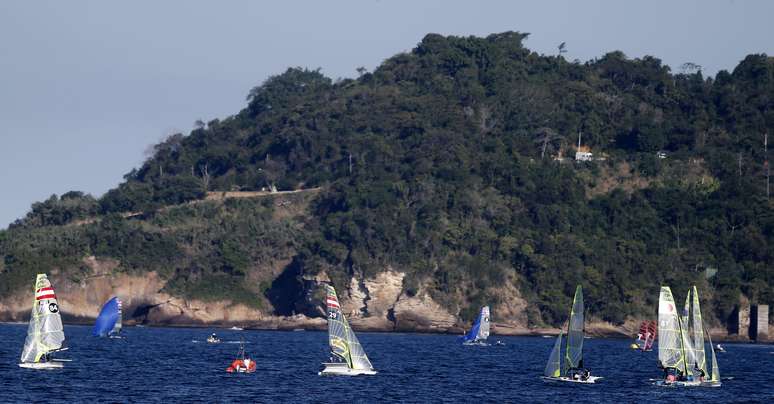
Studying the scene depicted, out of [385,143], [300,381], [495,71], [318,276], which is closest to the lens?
[300,381]

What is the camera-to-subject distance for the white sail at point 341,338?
70812mm

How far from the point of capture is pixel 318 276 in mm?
143625

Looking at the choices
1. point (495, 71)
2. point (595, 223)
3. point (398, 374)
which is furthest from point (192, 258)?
point (398, 374)

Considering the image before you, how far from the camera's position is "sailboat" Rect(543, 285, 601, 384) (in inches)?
2785

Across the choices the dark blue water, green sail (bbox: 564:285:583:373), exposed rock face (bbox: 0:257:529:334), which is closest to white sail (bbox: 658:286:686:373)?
Answer: the dark blue water

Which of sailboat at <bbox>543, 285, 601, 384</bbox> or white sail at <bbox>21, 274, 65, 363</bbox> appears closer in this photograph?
white sail at <bbox>21, 274, 65, 363</bbox>

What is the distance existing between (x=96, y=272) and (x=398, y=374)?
7965cm

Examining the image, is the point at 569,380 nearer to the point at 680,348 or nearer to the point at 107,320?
the point at 680,348

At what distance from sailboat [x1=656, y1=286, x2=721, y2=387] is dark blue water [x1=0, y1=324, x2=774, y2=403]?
1105mm

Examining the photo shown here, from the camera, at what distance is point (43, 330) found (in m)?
71.2

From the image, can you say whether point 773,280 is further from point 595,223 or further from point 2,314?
point 2,314

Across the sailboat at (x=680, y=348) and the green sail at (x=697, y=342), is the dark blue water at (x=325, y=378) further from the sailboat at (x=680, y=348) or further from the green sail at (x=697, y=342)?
the green sail at (x=697, y=342)

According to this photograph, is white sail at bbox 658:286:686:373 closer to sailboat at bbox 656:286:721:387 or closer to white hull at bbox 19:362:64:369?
sailboat at bbox 656:286:721:387

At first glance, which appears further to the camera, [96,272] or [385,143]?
[385,143]
